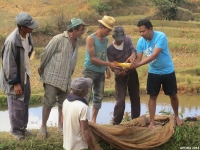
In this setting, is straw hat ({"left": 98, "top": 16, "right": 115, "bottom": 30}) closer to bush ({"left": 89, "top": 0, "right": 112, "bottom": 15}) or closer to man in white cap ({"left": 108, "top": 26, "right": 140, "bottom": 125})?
man in white cap ({"left": 108, "top": 26, "right": 140, "bottom": 125})

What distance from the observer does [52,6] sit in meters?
22.5

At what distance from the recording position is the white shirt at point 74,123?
11.6 ft

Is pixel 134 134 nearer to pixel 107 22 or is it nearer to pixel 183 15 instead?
pixel 107 22

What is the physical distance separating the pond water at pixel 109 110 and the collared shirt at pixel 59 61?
326 cm

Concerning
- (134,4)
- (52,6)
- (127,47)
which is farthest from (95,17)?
(127,47)

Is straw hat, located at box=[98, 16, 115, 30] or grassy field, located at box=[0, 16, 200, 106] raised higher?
straw hat, located at box=[98, 16, 115, 30]

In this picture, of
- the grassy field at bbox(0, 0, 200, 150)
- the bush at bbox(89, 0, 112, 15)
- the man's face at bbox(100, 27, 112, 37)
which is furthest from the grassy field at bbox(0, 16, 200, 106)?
the man's face at bbox(100, 27, 112, 37)

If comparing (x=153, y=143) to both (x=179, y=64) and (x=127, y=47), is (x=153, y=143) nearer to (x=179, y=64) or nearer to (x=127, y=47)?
(x=127, y=47)

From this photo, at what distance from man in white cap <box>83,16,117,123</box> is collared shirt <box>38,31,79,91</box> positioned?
33cm

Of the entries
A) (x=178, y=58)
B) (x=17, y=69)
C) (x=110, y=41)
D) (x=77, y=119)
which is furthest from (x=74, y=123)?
(x=110, y=41)

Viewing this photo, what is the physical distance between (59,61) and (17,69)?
596 mm

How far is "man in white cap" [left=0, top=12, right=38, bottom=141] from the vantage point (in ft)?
13.3

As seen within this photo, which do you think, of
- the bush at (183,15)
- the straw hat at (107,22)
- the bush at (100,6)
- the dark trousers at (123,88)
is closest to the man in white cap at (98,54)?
the straw hat at (107,22)

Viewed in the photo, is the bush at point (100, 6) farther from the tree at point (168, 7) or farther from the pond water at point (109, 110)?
the pond water at point (109, 110)
